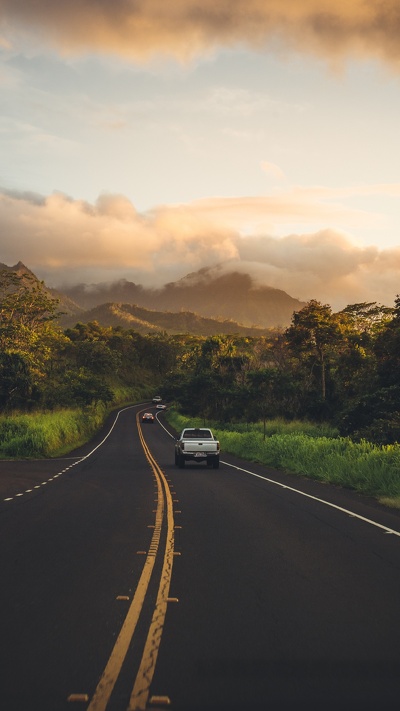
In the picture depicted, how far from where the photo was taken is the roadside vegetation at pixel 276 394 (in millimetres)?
26953

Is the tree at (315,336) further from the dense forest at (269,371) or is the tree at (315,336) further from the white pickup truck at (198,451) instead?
the white pickup truck at (198,451)

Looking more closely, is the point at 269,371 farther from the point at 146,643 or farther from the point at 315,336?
the point at 146,643

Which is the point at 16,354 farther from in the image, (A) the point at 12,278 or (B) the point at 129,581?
(B) the point at 129,581

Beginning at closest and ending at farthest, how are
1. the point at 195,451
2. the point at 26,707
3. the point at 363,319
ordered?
the point at 26,707
the point at 195,451
the point at 363,319

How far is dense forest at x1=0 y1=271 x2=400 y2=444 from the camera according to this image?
1593 inches

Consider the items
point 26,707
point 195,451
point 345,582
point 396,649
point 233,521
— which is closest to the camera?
point 26,707

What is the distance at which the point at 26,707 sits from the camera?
432 centimetres

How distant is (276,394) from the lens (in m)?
60.0

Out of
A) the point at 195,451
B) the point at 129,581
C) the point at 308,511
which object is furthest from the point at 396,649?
the point at 195,451

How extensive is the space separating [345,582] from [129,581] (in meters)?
2.65

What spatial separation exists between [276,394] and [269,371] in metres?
2.23

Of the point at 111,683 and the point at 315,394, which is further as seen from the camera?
the point at 315,394

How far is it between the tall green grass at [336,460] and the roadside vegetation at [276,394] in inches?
2.5

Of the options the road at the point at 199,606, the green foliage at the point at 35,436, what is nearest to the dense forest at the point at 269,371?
the green foliage at the point at 35,436
